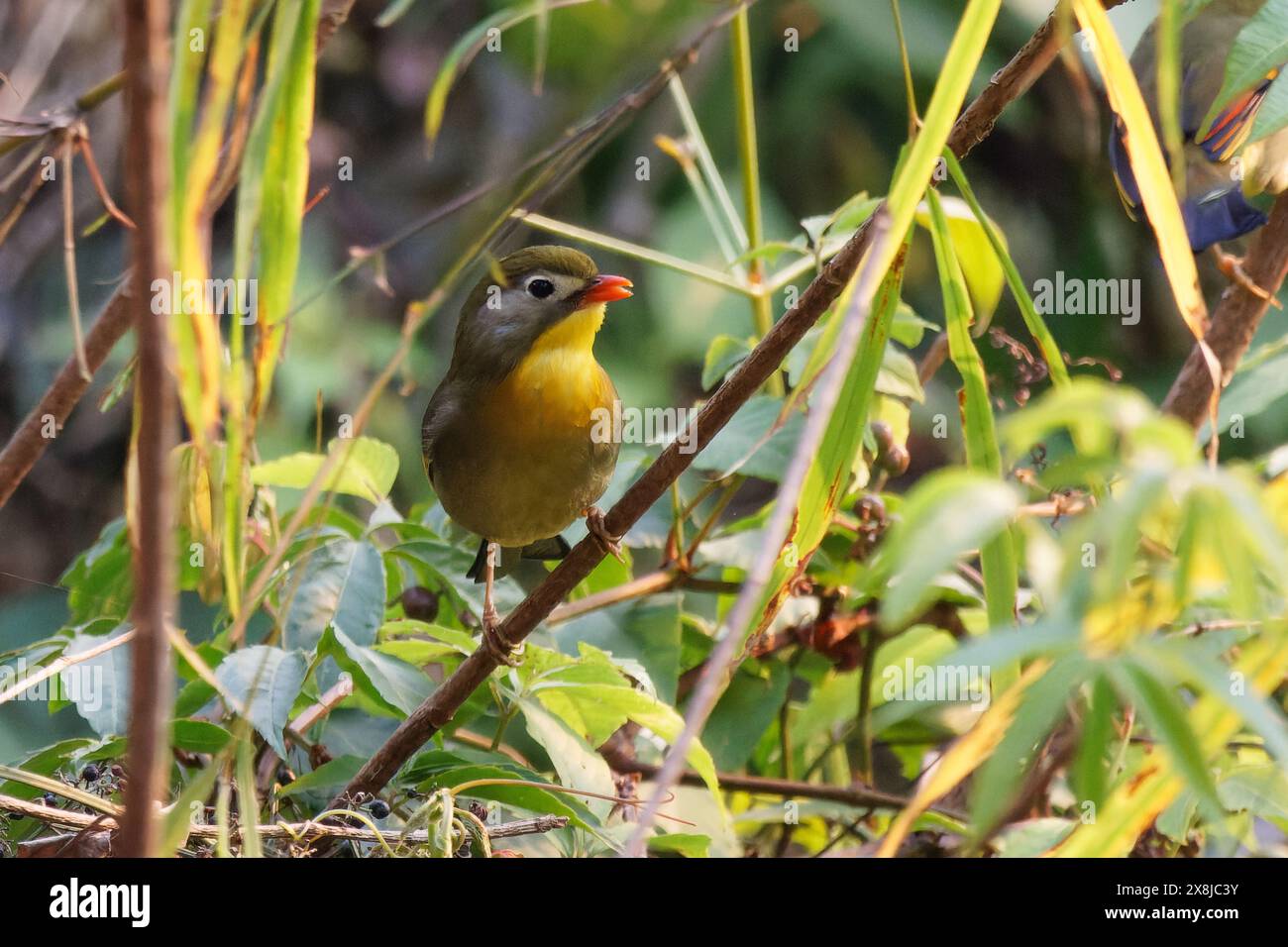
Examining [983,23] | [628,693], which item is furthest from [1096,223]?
[983,23]

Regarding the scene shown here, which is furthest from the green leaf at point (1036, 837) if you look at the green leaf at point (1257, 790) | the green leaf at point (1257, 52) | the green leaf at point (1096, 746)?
the green leaf at point (1257, 52)

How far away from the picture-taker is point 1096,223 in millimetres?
5176

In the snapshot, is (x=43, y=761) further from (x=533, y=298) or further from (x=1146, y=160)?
(x=1146, y=160)

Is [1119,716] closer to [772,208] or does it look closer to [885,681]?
[885,681]

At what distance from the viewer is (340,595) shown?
6.79 feet

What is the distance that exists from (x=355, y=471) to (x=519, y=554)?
22.4 inches

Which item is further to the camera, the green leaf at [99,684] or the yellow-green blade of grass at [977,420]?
the green leaf at [99,684]

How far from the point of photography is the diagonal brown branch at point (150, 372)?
3.09 feet

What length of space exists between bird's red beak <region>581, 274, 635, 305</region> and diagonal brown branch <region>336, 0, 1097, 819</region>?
100 centimetres

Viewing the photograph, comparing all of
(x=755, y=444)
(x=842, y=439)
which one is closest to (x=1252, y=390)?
(x=755, y=444)

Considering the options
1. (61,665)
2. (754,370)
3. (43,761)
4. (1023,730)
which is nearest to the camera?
(1023,730)

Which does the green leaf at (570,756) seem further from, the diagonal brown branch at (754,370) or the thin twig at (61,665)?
the thin twig at (61,665)

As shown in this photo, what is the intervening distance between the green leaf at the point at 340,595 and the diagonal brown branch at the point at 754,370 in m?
0.25
